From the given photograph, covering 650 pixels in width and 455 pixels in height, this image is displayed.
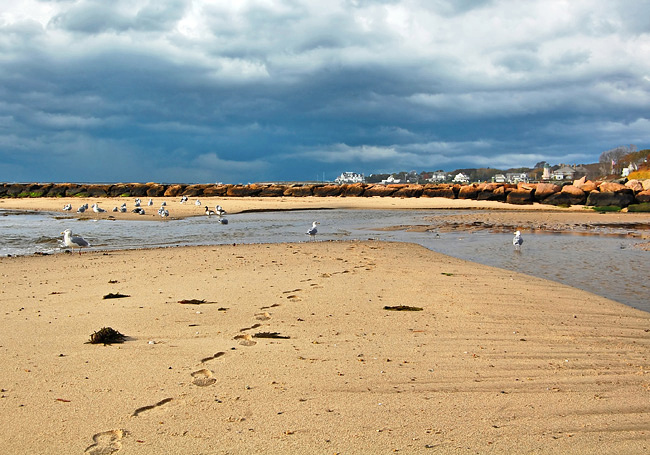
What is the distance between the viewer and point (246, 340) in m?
5.05

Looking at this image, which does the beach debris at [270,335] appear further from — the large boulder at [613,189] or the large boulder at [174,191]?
the large boulder at [174,191]

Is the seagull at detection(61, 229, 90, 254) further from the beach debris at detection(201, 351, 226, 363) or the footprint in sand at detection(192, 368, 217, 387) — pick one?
the footprint in sand at detection(192, 368, 217, 387)

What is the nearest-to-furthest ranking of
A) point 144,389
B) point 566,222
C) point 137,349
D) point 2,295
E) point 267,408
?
point 267,408 < point 144,389 < point 137,349 < point 2,295 < point 566,222

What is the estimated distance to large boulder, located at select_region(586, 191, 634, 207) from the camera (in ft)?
111

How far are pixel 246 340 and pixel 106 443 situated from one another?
83.9 inches

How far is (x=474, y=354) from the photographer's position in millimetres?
4730

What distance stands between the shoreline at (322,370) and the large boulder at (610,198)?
30234 mm

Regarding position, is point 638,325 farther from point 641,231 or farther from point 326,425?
point 641,231

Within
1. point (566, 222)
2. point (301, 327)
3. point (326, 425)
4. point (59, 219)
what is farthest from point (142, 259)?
point (566, 222)

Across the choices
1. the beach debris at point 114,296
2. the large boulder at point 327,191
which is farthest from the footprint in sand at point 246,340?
the large boulder at point 327,191

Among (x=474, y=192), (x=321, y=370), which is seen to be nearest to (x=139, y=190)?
(x=474, y=192)

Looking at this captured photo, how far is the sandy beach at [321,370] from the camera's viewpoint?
3117 millimetres

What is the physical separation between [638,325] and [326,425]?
183 inches

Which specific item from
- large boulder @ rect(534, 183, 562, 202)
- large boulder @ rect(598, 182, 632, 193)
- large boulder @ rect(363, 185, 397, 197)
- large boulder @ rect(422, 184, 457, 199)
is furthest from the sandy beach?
large boulder @ rect(363, 185, 397, 197)
